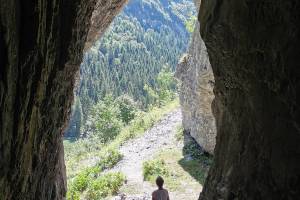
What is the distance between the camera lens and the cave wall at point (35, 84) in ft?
21.4

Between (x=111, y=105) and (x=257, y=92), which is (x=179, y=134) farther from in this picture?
(x=111, y=105)

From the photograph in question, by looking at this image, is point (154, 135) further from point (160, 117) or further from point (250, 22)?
point (250, 22)

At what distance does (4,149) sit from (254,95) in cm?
359

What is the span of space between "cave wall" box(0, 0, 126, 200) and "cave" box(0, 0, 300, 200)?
0.02 m

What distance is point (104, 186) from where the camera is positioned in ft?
65.0

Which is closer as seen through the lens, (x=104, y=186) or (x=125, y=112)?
(x=104, y=186)

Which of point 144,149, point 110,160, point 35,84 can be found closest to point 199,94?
point 144,149

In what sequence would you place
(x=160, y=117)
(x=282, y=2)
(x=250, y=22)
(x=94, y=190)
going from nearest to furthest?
(x=282, y=2) → (x=250, y=22) → (x=94, y=190) → (x=160, y=117)

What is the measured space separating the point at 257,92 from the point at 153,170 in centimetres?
1455

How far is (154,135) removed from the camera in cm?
2831

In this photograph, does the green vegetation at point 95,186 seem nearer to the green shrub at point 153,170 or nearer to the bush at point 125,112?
the green shrub at point 153,170

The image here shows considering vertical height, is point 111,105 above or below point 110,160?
above

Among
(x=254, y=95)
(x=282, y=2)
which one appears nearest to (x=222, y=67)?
(x=254, y=95)

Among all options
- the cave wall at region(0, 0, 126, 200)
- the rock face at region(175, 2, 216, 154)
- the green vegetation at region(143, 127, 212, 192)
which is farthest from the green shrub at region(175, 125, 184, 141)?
the cave wall at region(0, 0, 126, 200)
